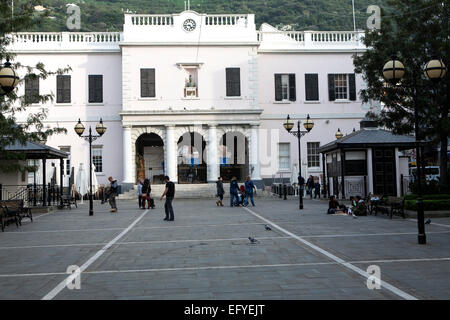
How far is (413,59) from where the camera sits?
67.3 feet

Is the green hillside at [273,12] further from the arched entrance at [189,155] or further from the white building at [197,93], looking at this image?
the arched entrance at [189,155]

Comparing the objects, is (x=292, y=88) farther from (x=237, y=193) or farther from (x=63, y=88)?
(x=63, y=88)

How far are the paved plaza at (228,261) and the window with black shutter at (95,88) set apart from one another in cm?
2481

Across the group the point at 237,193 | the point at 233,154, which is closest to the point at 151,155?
the point at 233,154

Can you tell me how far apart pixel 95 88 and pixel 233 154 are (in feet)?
41.0

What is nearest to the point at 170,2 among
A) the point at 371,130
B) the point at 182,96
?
the point at 182,96

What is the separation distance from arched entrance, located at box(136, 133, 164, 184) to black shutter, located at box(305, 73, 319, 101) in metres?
13.3

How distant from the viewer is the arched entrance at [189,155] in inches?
1570

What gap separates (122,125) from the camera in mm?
37688

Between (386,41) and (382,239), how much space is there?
39.7 feet

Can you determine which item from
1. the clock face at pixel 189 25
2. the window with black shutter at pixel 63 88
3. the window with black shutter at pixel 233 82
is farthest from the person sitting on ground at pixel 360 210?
the window with black shutter at pixel 63 88

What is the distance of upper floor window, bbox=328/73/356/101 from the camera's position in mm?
41250
